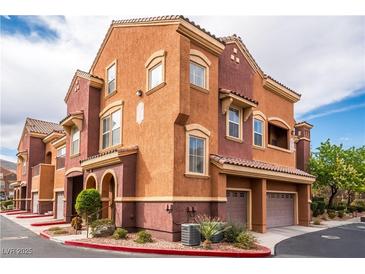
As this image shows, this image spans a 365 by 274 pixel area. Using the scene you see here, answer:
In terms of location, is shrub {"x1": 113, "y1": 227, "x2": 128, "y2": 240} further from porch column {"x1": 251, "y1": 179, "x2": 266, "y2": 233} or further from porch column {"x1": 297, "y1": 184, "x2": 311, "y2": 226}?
porch column {"x1": 297, "y1": 184, "x2": 311, "y2": 226}

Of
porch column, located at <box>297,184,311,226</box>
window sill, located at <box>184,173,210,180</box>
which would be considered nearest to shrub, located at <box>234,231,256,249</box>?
window sill, located at <box>184,173,210,180</box>

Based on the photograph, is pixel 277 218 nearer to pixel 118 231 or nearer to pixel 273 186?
pixel 273 186

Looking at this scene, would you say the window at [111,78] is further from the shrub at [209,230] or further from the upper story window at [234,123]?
the shrub at [209,230]

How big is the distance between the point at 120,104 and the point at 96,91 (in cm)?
340

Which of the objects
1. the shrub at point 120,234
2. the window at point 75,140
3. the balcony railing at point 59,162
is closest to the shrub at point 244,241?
the shrub at point 120,234

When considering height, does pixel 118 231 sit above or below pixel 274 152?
below

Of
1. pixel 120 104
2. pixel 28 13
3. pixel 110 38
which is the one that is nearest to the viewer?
pixel 28 13

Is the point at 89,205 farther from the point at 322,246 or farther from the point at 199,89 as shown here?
the point at 322,246

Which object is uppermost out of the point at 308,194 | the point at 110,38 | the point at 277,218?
the point at 110,38

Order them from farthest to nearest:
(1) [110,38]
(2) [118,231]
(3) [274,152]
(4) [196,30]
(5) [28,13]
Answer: (3) [274,152] < (1) [110,38] < (4) [196,30] < (2) [118,231] < (5) [28,13]

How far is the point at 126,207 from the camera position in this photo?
1454 centimetres

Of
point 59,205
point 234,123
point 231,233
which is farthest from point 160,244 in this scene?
point 59,205

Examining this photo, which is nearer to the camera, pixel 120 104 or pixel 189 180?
pixel 189 180

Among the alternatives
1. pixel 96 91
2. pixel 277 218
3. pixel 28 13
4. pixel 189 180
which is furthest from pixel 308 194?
pixel 28 13
